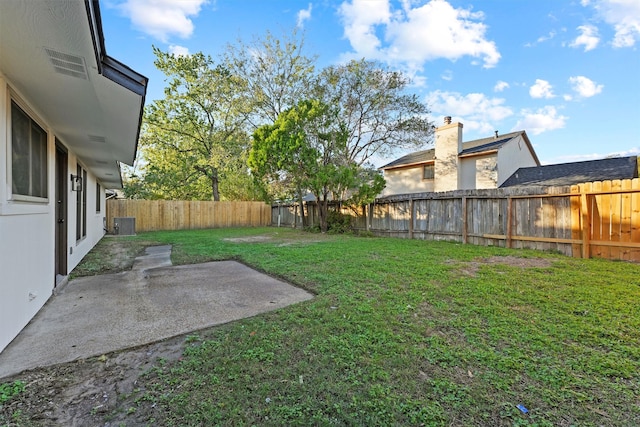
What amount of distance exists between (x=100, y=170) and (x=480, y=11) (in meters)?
12.4

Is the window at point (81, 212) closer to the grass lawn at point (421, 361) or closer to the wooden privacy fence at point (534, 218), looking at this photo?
the grass lawn at point (421, 361)

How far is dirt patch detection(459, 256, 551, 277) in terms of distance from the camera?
16.2 feet

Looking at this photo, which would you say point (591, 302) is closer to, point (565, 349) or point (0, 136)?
point (565, 349)

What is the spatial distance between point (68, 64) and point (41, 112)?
1.72 metres

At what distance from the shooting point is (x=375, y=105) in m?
16.6

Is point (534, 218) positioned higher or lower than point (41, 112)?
lower

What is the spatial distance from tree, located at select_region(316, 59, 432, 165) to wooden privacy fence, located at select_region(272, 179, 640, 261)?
22.6ft

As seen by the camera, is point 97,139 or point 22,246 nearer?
point 22,246

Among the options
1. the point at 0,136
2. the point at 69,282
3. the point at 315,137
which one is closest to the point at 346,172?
the point at 315,137

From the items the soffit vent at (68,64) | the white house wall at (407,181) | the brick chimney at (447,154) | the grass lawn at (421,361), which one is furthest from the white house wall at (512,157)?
the soffit vent at (68,64)

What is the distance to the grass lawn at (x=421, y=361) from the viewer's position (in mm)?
1613

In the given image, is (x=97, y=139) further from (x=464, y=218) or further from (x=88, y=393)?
(x=464, y=218)

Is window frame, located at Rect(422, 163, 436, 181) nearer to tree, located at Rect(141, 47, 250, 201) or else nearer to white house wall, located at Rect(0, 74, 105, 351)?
tree, located at Rect(141, 47, 250, 201)

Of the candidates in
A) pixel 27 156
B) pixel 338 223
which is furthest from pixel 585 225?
pixel 27 156
